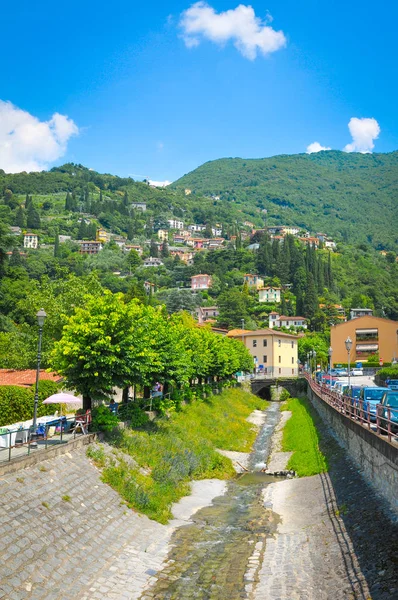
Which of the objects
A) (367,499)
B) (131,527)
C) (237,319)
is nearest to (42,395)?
(131,527)

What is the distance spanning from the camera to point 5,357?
54562 millimetres

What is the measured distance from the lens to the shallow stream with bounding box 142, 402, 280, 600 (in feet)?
49.7

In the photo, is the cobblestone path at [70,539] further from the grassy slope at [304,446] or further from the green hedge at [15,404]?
the grassy slope at [304,446]

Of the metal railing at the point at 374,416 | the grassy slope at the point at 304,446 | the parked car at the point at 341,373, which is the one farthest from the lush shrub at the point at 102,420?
the parked car at the point at 341,373

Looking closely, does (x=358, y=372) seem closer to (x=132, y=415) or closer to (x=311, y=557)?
(x=132, y=415)

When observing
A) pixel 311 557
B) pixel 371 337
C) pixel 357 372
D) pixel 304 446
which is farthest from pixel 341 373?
pixel 311 557

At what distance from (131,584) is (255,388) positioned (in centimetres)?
7663

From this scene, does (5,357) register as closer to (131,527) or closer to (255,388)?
(131,527)

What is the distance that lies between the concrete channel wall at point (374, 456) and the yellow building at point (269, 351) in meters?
74.8

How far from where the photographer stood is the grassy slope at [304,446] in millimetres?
29859

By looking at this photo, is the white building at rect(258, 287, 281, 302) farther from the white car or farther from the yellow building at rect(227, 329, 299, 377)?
the white car

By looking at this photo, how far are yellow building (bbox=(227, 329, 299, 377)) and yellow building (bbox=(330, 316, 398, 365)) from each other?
1231cm

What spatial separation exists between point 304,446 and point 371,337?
228ft

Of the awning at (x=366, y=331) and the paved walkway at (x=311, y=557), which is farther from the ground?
the awning at (x=366, y=331)
